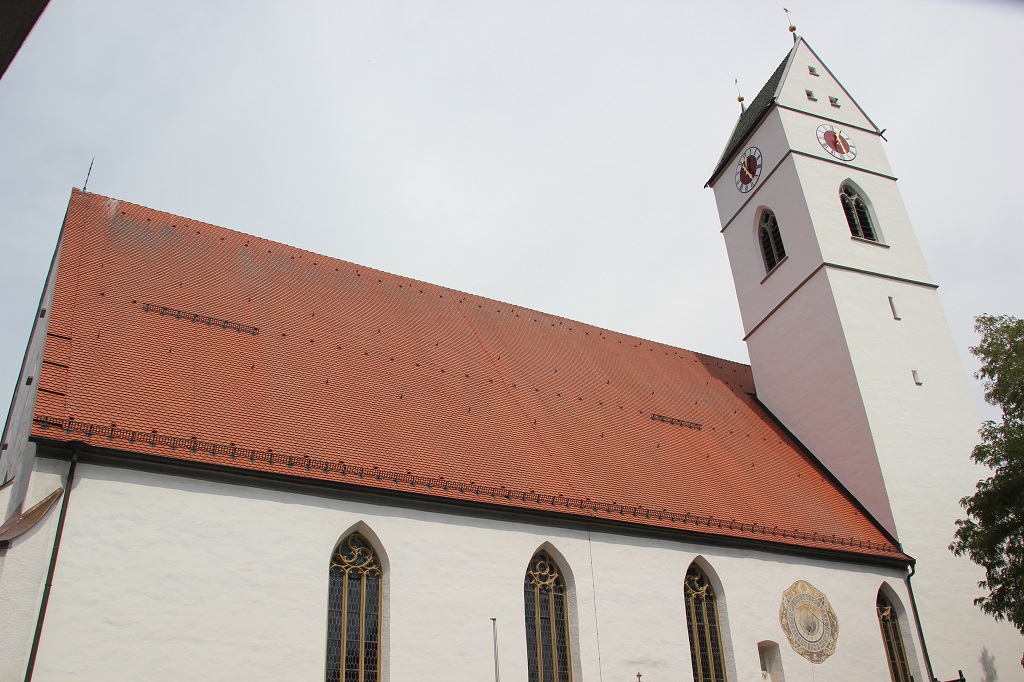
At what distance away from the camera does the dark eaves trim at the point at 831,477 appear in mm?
13844

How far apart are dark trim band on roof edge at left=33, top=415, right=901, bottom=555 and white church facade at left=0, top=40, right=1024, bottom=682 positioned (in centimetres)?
4

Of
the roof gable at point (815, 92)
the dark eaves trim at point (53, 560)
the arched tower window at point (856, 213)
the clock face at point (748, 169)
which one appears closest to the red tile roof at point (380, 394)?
the dark eaves trim at point (53, 560)

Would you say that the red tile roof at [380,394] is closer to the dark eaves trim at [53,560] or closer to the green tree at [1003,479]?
the dark eaves trim at [53,560]

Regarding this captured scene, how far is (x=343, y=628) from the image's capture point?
909 cm

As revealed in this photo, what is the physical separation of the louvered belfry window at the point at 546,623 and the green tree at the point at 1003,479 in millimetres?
5573

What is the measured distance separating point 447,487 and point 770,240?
34.7ft

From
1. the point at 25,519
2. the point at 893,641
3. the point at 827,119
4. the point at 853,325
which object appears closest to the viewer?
the point at 25,519

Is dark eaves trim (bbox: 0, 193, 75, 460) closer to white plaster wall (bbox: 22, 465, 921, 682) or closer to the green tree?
white plaster wall (bbox: 22, 465, 921, 682)

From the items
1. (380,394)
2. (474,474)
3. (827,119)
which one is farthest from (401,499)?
(827,119)

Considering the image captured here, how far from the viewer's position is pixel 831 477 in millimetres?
15383

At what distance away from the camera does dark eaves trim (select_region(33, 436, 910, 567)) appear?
8523 millimetres

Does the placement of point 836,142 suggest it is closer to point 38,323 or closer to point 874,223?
point 874,223

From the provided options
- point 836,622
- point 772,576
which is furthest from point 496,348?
point 836,622

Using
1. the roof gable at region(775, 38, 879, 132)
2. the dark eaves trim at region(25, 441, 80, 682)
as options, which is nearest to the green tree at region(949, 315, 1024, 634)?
the roof gable at region(775, 38, 879, 132)
